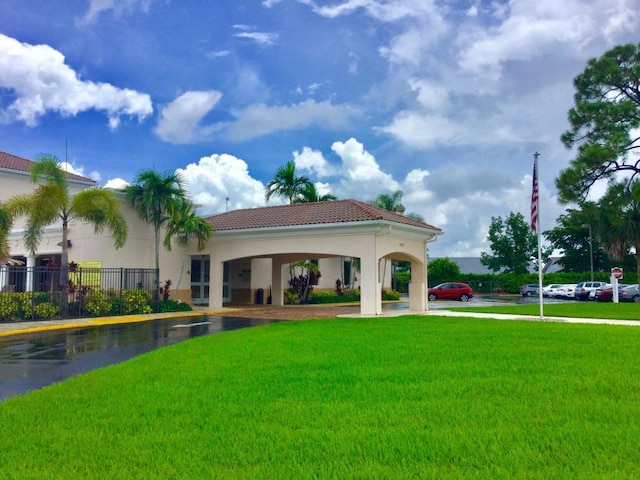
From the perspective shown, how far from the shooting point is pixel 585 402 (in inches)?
277

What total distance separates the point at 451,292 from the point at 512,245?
25877 mm

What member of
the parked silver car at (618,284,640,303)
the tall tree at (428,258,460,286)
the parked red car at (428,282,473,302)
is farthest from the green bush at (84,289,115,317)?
the tall tree at (428,258,460,286)

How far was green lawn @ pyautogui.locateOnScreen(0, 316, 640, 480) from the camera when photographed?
5.12 m

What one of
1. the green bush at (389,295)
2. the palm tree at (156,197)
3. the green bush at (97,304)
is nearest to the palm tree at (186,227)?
the palm tree at (156,197)

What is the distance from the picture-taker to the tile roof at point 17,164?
33.4 meters

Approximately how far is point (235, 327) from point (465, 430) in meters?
14.0

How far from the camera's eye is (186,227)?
83.8 ft

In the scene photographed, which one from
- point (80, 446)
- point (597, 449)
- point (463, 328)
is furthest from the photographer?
point (463, 328)

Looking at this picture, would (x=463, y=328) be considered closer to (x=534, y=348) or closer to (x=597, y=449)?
(x=534, y=348)

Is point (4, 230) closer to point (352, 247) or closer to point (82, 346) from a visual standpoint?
point (82, 346)

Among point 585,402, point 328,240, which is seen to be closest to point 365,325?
point 328,240

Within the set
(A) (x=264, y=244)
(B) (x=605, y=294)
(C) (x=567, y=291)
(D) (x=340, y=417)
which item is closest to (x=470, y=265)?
(C) (x=567, y=291)

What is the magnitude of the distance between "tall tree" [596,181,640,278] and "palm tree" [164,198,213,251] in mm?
25193

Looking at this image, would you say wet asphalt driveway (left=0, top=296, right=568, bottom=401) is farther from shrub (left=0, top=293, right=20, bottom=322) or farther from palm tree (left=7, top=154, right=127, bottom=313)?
palm tree (left=7, top=154, right=127, bottom=313)
